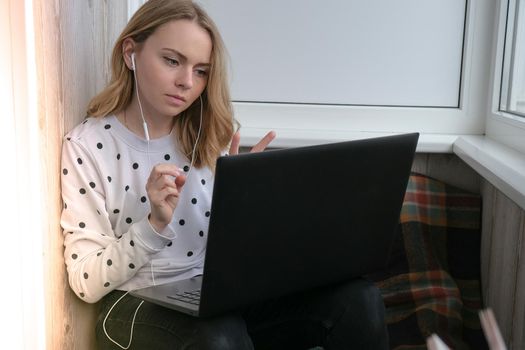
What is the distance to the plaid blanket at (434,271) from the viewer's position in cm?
175

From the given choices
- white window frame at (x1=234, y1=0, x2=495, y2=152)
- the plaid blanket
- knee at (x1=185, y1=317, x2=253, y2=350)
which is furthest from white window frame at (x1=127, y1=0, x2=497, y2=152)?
knee at (x1=185, y1=317, x2=253, y2=350)

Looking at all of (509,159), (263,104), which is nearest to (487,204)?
(509,159)

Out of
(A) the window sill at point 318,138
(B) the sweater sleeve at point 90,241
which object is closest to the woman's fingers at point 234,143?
(B) the sweater sleeve at point 90,241

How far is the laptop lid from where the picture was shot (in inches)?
40.0

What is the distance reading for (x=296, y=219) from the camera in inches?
43.0

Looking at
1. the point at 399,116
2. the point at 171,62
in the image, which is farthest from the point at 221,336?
the point at 399,116

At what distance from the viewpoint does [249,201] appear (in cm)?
102

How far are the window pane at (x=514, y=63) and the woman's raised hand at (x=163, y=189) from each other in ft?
2.97

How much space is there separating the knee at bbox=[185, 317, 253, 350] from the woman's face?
42cm

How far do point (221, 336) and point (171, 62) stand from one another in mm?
518

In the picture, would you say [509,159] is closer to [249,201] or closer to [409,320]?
[409,320]

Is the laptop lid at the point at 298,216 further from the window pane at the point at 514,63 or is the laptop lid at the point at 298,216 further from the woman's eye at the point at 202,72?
the window pane at the point at 514,63

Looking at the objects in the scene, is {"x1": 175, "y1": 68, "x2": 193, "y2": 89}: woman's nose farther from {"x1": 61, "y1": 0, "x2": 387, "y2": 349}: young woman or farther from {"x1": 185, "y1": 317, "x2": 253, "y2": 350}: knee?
{"x1": 185, "y1": 317, "x2": 253, "y2": 350}: knee

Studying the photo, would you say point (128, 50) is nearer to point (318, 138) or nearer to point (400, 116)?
point (318, 138)
